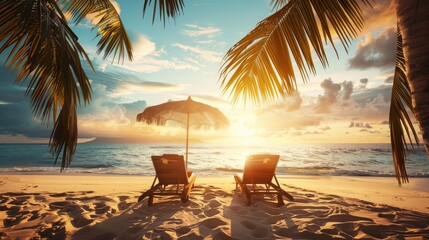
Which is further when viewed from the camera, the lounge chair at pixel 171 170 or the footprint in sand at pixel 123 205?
the lounge chair at pixel 171 170

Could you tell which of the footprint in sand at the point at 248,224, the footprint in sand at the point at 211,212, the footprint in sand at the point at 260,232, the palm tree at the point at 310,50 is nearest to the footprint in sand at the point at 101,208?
the footprint in sand at the point at 211,212

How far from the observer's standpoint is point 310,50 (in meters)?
1.99

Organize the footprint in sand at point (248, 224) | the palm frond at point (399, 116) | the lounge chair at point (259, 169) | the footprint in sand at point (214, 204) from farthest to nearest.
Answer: the lounge chair at point (259, 169), the footprint in sand at point (214, 204), the footprint in sand at point (248, 224), the palm frond at point (399, 116)

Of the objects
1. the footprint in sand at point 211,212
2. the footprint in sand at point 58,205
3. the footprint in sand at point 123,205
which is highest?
the footprint in sand at point 211,212

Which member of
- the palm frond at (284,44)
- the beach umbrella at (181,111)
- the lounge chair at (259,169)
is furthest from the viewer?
the beach umbrella at (181,111)

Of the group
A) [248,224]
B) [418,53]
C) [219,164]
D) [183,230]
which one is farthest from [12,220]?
[219,164]

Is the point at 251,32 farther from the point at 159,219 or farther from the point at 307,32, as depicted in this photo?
the point at 159,219

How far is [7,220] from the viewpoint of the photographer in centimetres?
352

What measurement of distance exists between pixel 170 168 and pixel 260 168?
72.0 inches

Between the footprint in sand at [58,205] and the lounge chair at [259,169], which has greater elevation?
the lounge chair at [259,169]

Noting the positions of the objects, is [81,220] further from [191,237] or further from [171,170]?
[191,237]

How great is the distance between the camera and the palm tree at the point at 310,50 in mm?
1164

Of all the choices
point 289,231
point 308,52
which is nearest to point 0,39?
point 308,52

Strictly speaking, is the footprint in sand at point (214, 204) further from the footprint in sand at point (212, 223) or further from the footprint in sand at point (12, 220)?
the footprint in sand at point (12, 220)
